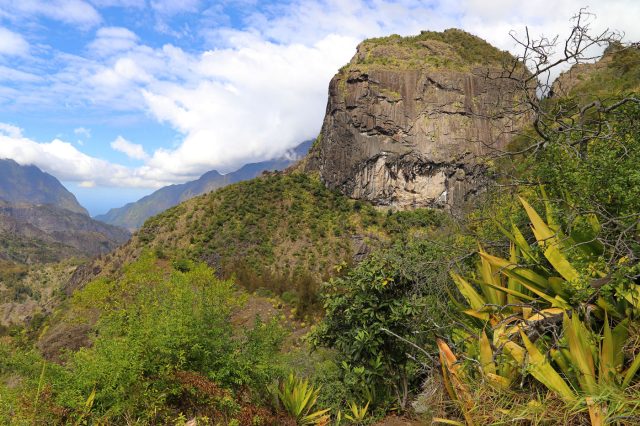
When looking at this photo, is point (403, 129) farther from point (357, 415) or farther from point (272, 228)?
point (357, 415)

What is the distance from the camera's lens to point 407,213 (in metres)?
53.5

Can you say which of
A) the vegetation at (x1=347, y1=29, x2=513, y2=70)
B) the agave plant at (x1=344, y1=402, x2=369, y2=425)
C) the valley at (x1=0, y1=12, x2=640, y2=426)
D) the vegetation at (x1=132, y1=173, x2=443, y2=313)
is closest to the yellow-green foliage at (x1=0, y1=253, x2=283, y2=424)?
the valley at (x1=0, y1=12, x2=640, y2=426)

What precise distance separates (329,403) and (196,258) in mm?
39502

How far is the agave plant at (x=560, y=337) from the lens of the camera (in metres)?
2.47

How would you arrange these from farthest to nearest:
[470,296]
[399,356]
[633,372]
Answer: [399,356] → [470,296] → [633,372]

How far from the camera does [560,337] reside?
275 cm

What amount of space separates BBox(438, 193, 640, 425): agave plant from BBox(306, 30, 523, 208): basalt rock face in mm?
50981

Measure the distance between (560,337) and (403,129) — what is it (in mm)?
53889

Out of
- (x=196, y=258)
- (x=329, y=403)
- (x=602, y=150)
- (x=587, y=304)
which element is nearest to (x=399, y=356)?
(x=329, y=403)

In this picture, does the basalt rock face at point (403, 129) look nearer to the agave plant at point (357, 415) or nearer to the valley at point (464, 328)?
the valley at point (464, 328)

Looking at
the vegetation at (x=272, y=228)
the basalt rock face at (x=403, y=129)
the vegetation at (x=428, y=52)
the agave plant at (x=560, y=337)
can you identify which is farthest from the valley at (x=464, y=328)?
the vegetation at (x=428, y=52)

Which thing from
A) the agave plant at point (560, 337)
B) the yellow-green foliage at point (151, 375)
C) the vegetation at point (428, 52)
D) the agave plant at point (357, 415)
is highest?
the vegetation at point (428, 52)

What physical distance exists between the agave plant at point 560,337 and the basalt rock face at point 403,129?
50981 millimetres

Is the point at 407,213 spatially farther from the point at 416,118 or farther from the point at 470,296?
the point at 470,296
